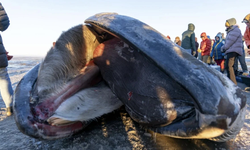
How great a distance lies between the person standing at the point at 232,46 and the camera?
3.20 m

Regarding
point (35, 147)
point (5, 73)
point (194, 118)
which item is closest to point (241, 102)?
point (194, 118)

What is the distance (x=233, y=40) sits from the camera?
326 centimetres

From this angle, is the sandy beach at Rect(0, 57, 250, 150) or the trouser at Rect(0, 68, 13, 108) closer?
the sandy beach at Rect(0, 57, 250, 150)

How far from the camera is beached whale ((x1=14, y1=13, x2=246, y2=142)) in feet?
2.59

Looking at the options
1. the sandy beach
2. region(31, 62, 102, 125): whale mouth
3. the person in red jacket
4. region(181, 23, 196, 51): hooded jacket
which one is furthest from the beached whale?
the person in red jacket

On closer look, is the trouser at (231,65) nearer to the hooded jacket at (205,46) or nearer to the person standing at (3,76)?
the hooded jacket at (205,46)

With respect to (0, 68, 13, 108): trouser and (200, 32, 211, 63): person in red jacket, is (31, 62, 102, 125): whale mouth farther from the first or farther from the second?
(200, 32, 211, 63): person in red jacket

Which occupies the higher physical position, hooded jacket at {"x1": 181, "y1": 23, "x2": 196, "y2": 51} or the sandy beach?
hooded jacket at {"x1": 181, "y1": 23, "x2": 196, "y2": 51}

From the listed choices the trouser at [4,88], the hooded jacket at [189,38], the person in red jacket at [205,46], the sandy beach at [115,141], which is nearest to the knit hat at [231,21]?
the hooded jacket at [189,38]

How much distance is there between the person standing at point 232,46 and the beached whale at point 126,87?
276cm

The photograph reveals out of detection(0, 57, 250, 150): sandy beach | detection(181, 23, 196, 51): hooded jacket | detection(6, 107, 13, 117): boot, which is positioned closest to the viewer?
detection(0, 57, 250, 150): sandy beach

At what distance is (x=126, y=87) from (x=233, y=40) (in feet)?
10.4

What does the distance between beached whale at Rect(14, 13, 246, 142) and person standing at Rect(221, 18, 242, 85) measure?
9.06 feet

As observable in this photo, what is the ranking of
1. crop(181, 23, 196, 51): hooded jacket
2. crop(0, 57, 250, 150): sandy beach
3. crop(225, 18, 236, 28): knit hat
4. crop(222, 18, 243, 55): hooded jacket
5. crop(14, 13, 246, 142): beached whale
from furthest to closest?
crop(181, 23, 196, 51): hooded jacket < crop(225, 18, 236, 28): knit hat < crop(222, 18, 243, 55): hooded jacket < crop(0, 57, 250, 150): sandy beach < crop(14, 13, 246, 142): beached whale
